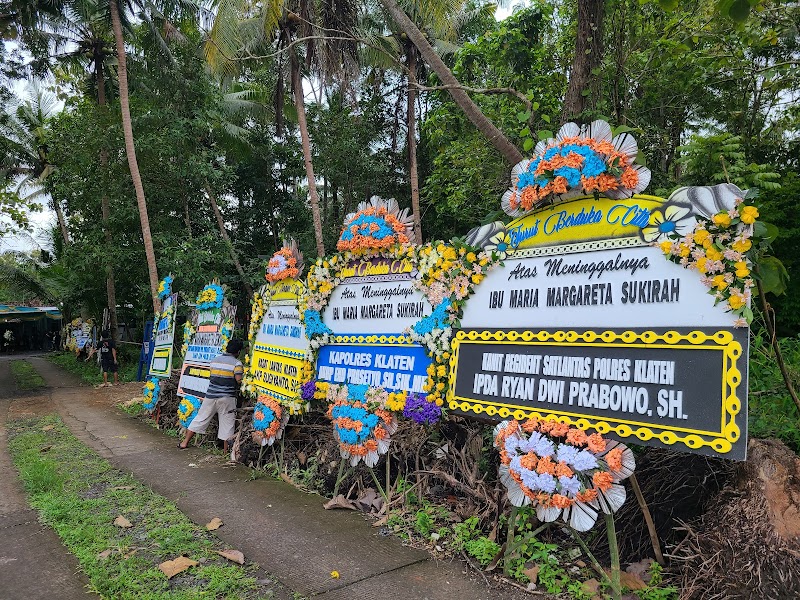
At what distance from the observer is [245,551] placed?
12.1ft

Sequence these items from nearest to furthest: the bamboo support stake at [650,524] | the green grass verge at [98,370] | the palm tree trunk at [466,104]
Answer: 1. the bamboo support stake at [650,524]
2. the palm tree trunk at [466,104]
3. the green grass verge at [98,370]

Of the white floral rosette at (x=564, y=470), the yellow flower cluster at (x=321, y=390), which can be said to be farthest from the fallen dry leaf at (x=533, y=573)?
the yellow flower cluster at (x=321, y=390)

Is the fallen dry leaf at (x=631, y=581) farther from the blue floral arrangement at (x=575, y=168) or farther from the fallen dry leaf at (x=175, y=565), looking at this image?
the fallen dry leaf at (x=175, y=565)

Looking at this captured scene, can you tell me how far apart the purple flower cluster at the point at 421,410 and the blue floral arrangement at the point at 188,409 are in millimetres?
3847

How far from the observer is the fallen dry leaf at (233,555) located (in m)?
3.51

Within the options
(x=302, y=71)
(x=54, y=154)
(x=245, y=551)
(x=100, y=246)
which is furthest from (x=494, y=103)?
(x=54, y=154)

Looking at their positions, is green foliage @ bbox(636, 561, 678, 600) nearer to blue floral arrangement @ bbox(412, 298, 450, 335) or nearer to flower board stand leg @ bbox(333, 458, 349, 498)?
blue floral arrangement @ bbox(412, 298, 450, 335)

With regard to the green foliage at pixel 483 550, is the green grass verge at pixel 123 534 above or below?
below

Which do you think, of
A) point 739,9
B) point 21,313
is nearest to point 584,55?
point 739,9

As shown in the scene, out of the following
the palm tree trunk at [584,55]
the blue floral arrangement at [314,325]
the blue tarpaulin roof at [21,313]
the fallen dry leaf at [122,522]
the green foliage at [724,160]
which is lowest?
the fallen dry leaf at [122,522]

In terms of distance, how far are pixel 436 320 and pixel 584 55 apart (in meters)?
3.62

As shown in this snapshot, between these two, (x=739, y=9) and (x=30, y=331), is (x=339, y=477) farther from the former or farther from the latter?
(x=30, y=331)

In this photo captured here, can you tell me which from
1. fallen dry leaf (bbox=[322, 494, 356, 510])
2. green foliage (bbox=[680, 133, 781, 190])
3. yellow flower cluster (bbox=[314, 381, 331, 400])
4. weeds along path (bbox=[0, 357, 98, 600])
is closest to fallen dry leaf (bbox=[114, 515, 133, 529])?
weeds along path (bbox=[0, 357, 98, 600])

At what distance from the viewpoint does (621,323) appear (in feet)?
10.3
